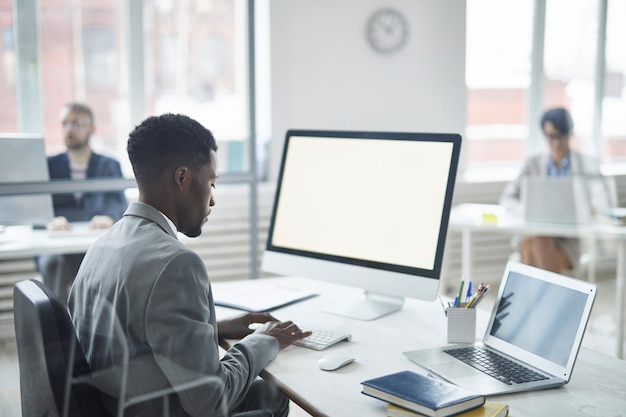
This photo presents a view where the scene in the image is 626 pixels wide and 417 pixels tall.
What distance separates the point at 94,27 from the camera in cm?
389

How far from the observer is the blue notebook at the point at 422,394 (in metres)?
1.16

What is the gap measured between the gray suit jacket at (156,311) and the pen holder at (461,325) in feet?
1.48

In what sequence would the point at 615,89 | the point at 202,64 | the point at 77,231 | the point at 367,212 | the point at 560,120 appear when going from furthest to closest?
the point at 615,89 → the point at 202,64 → the point at 560,120 → the point at 77,231 → the point at 367,212

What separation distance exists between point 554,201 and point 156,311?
2623 millimetres

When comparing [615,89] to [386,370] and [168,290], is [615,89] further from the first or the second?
[168,290]

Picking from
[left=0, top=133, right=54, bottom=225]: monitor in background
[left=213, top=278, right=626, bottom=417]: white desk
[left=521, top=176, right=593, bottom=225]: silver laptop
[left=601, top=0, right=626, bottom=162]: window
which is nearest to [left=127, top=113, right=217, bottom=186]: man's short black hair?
[left=213, top=278, right=626, bottom=417]: white desk

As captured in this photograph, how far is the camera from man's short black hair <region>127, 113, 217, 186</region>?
1432 mm

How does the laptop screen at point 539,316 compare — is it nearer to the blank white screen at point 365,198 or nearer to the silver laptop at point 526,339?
the silver laptop at point 526,339

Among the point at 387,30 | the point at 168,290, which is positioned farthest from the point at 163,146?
the point at 387,30

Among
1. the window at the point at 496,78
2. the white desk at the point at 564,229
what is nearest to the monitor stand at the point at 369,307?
the white desk at the point at 564,229

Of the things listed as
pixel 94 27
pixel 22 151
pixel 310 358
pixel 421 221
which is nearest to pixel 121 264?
pixel 310 358

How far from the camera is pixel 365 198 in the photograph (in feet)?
6.19

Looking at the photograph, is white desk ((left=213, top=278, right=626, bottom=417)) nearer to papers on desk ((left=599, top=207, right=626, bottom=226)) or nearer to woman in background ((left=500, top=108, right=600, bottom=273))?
papers on desk ((left=599, top=207, right=626, bottom=226))

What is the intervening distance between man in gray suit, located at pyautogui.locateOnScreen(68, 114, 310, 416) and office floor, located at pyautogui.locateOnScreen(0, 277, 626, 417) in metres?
0.21
